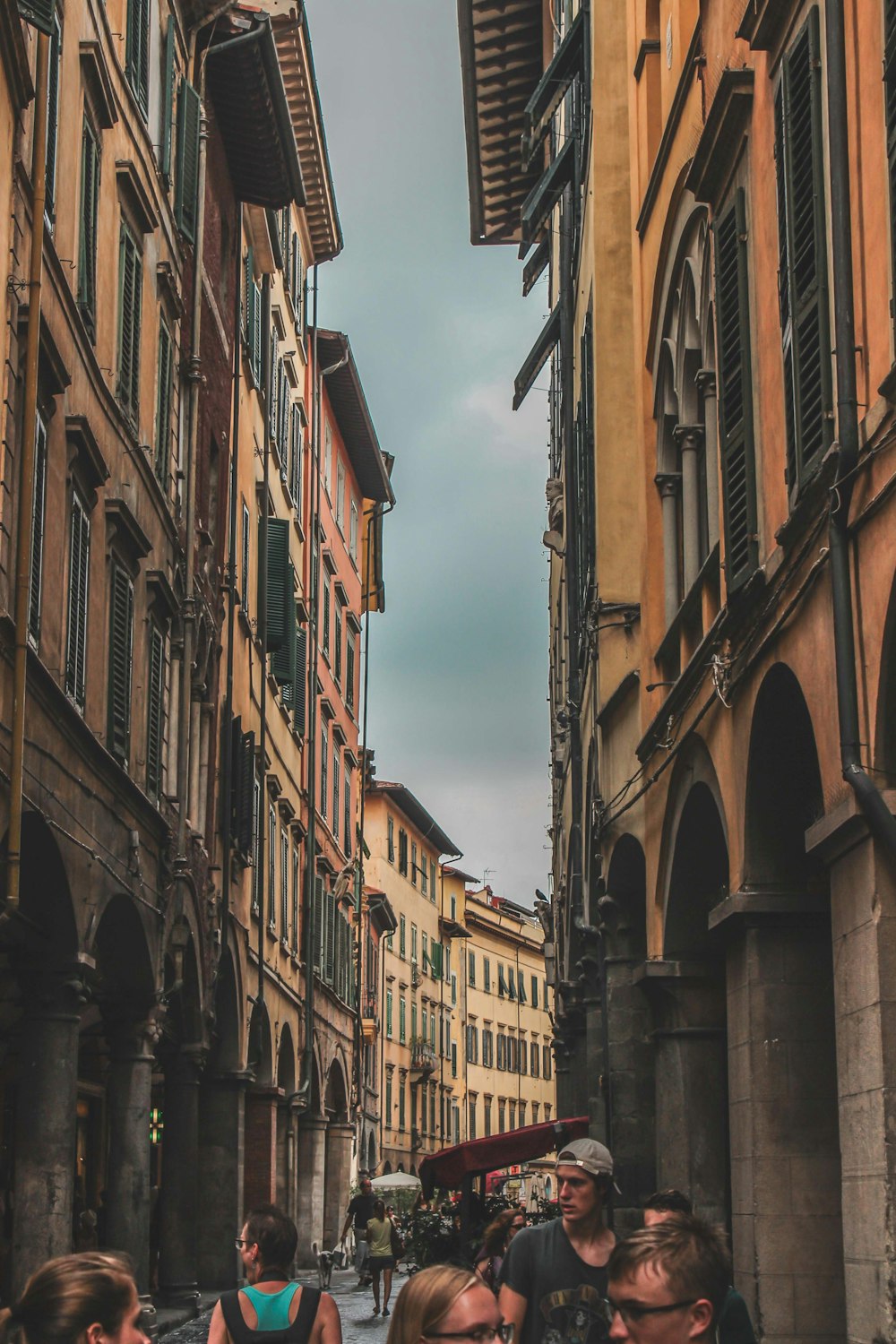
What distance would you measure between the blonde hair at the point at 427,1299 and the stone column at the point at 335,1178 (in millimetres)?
41536

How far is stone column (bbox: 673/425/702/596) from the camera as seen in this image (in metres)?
15.3

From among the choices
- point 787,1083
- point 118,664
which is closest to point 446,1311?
point 787,1083

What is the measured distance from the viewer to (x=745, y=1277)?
38.2 feet

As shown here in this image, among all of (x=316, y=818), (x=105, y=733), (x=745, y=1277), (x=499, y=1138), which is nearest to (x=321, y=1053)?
(x=316, y=818)

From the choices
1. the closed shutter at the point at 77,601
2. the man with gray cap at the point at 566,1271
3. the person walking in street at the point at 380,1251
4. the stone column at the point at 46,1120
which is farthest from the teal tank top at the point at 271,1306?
the person walking in street at the point at 380,1251

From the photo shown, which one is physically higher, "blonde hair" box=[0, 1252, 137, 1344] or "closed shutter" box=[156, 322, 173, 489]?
"closed shutter" box=[156, 322, 173, 489]

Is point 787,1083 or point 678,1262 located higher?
point 787,1083

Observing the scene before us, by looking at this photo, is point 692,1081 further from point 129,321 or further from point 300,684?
point 300,684

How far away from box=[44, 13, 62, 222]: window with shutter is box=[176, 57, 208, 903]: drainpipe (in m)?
8.05

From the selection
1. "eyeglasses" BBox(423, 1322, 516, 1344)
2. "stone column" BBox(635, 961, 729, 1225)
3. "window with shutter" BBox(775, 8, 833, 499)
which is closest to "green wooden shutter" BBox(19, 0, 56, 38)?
"window with shutter" BBox(775, 8, 833, 499)

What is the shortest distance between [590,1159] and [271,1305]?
121cm

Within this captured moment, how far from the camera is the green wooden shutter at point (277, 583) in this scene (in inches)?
1289

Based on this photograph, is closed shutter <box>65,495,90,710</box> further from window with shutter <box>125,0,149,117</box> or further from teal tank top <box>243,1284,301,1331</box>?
teal tank top <box>243,1284,301,1331</box>

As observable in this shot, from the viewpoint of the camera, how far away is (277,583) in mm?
33312
